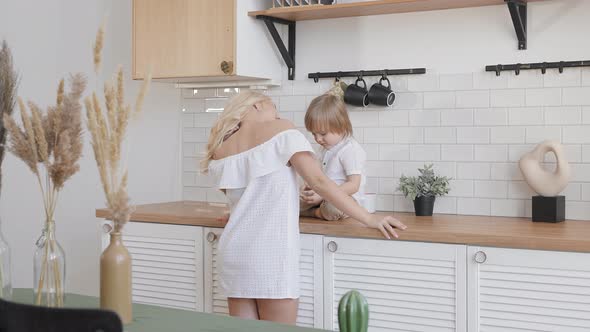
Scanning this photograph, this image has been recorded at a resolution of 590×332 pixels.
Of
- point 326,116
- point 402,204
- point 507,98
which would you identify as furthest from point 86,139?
point 507,98

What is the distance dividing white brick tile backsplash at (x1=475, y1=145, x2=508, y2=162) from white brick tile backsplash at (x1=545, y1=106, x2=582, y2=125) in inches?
9.4

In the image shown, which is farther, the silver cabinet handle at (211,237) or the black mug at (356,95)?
the black mug at (356,95)

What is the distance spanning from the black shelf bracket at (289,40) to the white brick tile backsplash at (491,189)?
1158 millimetres

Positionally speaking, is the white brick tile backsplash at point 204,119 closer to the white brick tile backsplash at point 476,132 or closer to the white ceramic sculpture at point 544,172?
the white brick tile backsplash at point 476,132

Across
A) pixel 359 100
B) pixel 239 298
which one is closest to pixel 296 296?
pixel 239 298

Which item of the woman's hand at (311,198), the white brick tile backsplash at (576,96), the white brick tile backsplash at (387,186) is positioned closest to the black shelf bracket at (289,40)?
the white brick tile backsplash at (387,186)

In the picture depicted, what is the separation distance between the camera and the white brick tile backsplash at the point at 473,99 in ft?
12.4

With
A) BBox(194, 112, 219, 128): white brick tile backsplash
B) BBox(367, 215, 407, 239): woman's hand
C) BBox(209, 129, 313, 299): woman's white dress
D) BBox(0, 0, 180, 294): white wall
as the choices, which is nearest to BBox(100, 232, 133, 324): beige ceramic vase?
BBox(209, 129, 313, 299): woman's white dress

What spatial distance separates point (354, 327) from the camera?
1.64 metres

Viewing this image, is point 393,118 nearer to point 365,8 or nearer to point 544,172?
point 365,8

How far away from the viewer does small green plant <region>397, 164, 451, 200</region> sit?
3.77m

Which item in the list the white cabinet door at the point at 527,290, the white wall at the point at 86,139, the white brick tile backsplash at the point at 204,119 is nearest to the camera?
the white cabinet door at the point at 527,290

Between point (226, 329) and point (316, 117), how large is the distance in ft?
5.89

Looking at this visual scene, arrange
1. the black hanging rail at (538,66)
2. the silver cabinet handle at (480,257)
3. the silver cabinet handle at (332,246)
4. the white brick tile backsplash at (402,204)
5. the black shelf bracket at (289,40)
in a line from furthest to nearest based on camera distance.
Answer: the black shelf bracket at (289,40)
the white brick tile backsplash at (402,204)
the black hanging rail at (538,66)
the silver cabinet handle at (332,246)
the silver cabinet handle at (480,257)
